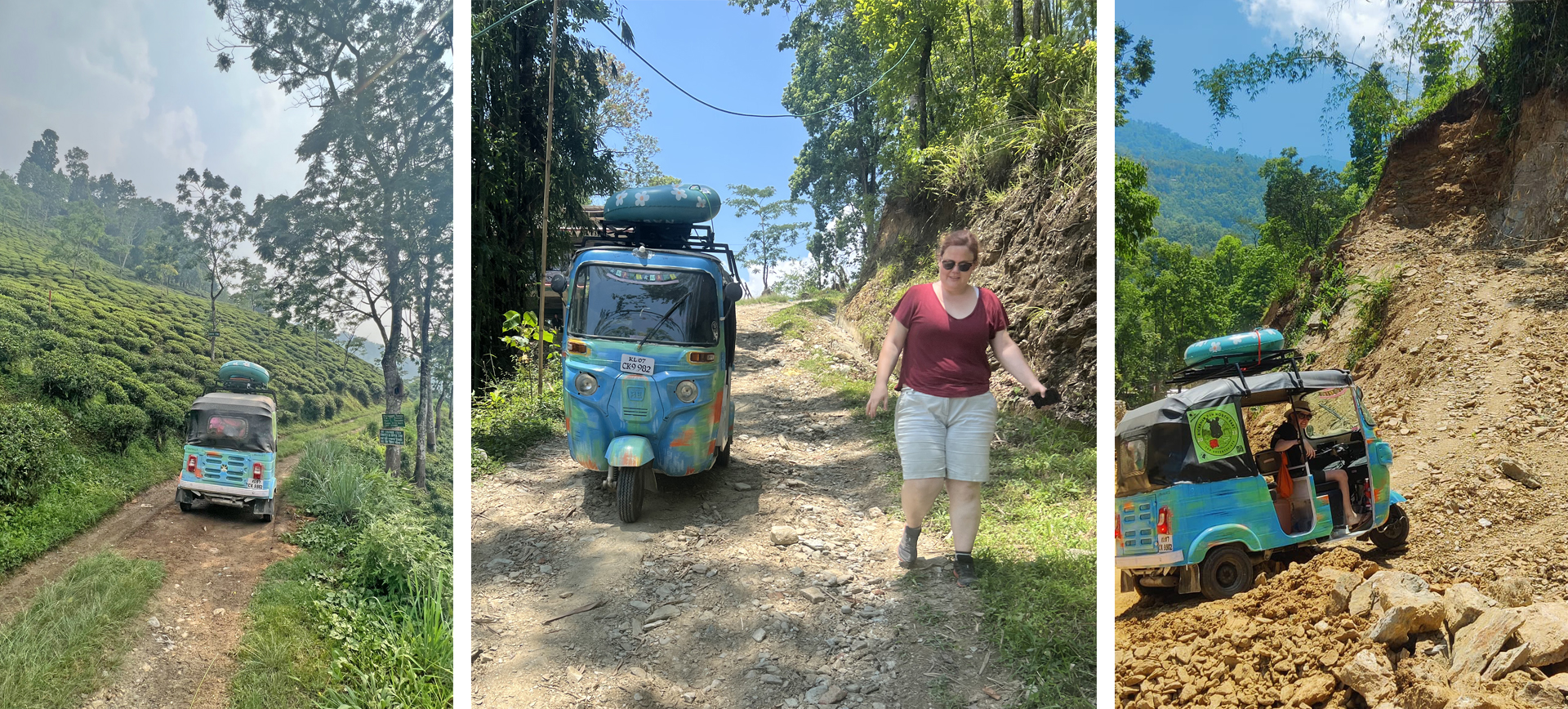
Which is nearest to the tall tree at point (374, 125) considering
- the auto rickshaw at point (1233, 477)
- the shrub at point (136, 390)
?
the shrub at point (136, 390)

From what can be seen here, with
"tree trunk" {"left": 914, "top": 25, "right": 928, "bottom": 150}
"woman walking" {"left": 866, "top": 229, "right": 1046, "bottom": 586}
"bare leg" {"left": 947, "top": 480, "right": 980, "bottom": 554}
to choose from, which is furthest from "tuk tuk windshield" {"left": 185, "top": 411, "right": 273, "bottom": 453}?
"tree trunk" {"left": 914, "top": 25, "right": 928, "bottom": 150}

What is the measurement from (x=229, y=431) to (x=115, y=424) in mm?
334

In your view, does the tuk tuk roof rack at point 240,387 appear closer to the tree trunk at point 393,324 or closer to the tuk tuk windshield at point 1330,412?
the tree trunk at point 393,324

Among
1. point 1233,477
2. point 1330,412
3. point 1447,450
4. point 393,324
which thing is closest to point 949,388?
point 1233,477

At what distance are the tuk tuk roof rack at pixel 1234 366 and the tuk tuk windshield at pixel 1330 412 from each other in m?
0.19

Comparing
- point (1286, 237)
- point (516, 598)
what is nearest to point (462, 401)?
point (516, 598)

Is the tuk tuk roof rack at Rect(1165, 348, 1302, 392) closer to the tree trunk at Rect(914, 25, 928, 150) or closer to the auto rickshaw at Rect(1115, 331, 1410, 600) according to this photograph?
the auto rickshaw at Rect(1115, 331, 1410, 600)

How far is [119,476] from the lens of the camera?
2455 millimetres

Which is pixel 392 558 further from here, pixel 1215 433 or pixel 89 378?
pixel 1215 433

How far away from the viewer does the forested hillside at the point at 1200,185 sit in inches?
128

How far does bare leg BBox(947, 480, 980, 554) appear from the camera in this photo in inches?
97.8

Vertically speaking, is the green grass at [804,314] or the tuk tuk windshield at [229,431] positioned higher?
the green grass at [804,314]

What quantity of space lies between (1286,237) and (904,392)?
213 centimetres

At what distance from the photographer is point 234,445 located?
2.54 metres
